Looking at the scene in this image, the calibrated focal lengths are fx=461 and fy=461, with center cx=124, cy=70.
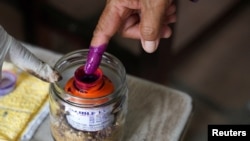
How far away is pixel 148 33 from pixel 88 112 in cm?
10

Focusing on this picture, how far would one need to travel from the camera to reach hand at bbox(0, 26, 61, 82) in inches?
19.0

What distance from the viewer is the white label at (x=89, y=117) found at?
46 cm

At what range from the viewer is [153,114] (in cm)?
57

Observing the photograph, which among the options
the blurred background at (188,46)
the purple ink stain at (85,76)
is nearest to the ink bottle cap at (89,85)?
the purple ink stain at (85,76)

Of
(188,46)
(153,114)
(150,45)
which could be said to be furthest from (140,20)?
(188,46)

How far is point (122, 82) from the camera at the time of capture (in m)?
0.49

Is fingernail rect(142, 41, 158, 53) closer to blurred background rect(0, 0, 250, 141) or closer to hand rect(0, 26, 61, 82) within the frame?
hand rect(0, 26, 61, 82)

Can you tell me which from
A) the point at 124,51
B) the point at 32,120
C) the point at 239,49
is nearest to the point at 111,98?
the point at 32,120

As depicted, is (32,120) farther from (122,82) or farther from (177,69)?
(177,69)

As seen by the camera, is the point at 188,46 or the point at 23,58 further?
the point at 188,46

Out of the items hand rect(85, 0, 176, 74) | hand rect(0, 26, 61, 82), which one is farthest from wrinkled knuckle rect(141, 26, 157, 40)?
hand rect(0, 26, 61, 82)

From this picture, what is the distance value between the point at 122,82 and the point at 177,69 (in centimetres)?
73

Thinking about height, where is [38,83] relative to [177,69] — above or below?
above

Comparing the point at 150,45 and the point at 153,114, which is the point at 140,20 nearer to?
the point at 150,45
